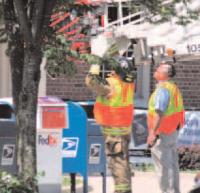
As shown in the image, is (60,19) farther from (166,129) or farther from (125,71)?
(166,129)

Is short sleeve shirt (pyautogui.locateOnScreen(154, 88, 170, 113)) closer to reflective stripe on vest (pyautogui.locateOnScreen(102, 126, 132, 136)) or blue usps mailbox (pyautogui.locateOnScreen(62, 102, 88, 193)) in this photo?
reflective stripe on vest (pyautogui.locateOnScreen(102, 126, 132, 136))

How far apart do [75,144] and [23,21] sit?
263cm

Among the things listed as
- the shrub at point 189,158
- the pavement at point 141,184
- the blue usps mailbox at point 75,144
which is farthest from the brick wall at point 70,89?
the blue usps mailbox at point 75,144

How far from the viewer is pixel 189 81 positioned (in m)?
16.8

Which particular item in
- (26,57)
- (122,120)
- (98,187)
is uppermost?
(26,57)

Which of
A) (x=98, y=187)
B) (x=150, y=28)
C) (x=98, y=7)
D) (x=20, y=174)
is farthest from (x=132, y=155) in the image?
(x=20, y=174)

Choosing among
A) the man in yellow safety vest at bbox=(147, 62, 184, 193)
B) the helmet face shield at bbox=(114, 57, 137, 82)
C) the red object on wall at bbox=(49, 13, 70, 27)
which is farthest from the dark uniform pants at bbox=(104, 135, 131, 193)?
the red object on wall at bbox=(49, 13, 70, 27)

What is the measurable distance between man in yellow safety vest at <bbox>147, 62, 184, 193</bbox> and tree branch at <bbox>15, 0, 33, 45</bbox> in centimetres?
247

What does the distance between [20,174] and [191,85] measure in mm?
10279

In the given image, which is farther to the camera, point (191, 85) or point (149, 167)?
point (191, 85)

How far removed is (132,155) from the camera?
548 inches

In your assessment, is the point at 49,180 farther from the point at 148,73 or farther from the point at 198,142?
the point at 148,73

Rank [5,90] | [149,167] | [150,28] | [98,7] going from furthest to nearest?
1. [5,90]
2. [149,167]
3. [150,28]
4. [98,7]

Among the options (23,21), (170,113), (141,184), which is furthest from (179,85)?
(23,21)
